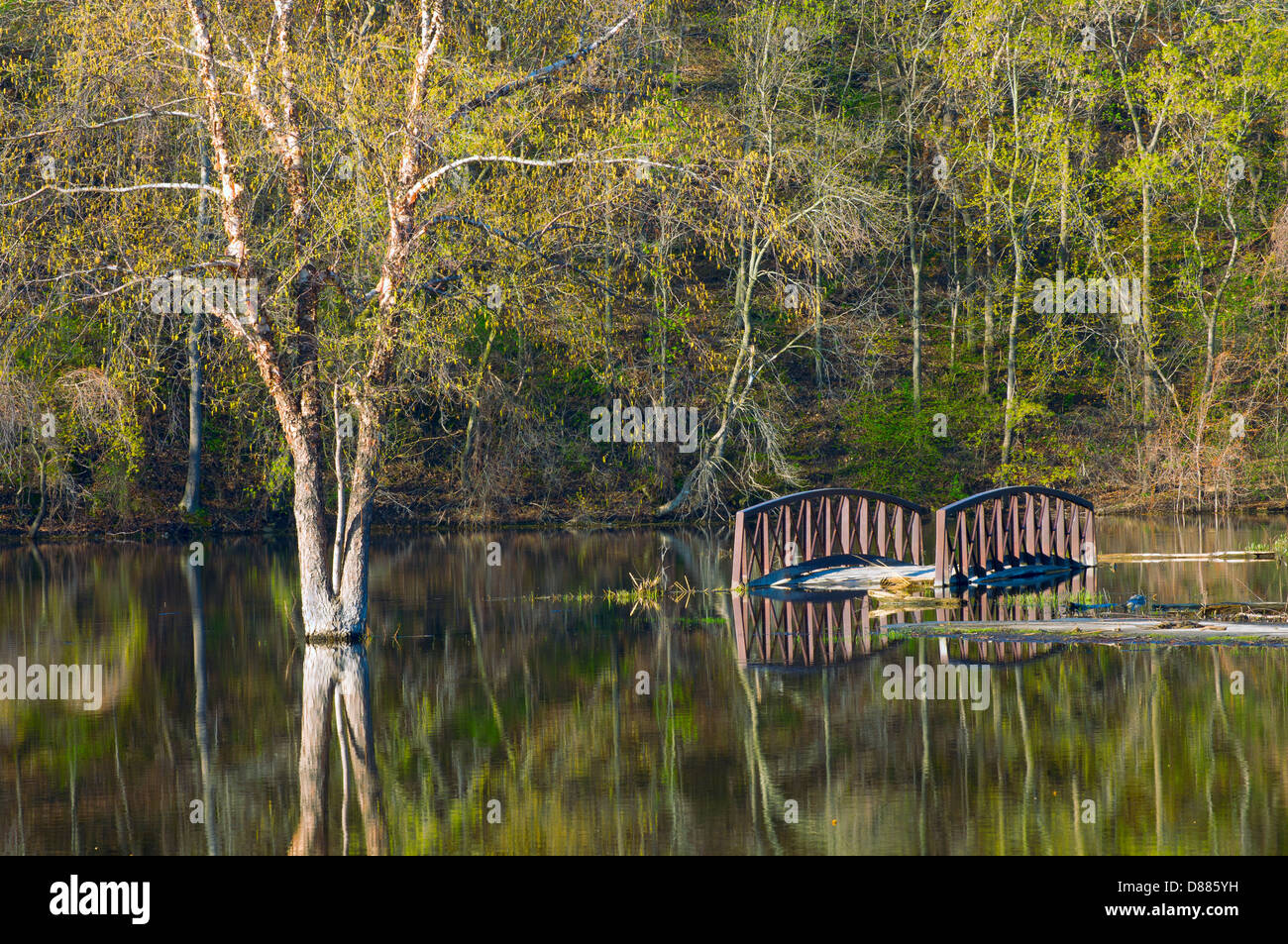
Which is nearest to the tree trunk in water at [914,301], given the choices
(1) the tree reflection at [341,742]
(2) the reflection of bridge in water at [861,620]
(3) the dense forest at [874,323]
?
(3) the dense forest at [874,323]

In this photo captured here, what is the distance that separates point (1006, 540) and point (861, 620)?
6.53 meters

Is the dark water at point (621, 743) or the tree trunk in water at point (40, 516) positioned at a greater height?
the tree trunk in water at point (40, 516)

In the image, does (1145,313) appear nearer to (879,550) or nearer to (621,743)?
(879,550)

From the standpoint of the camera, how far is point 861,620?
16500 mm

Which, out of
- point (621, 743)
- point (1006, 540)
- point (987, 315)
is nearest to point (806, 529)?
point (1006, 540)

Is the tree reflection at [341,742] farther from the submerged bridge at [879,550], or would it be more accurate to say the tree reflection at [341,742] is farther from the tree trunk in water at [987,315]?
the tree trunk in water at [987,315]

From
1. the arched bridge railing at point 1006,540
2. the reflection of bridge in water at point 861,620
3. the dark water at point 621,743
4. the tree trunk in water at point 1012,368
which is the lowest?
the dark water at point 621,743

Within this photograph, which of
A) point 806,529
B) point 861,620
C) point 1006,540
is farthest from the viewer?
point 1006,540

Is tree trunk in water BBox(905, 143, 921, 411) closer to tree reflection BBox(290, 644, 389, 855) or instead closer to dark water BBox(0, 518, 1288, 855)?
dark water BBox(0, 518, 1288, 855)

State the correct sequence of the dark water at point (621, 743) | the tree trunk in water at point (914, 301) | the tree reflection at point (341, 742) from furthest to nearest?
the tree trunk in water at point (914, 301) < the tree reflection at point (341, 742) < the dark water at point (621, 743)

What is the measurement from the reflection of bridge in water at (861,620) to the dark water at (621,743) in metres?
0.10

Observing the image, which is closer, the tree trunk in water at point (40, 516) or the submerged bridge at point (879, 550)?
the submerged bridge at point (879, 550)

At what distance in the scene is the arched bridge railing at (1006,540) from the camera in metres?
19.0

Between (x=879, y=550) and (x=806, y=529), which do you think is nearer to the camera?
(x=806, y=529)
